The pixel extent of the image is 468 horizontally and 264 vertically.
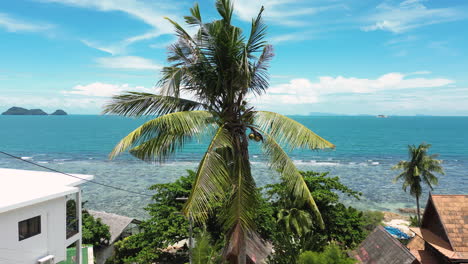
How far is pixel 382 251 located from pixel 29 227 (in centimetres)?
1251

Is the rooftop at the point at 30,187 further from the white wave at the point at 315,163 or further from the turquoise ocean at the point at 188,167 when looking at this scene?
the white wave at the point at 315,163

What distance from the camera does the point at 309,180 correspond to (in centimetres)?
2039

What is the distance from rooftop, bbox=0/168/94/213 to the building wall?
1.35 ft

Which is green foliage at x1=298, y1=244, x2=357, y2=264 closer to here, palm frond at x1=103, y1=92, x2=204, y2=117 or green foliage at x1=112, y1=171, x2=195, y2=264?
palm frond at x1=103, y1=92, x2=204, y2=117

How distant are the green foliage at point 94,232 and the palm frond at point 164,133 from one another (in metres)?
15.5

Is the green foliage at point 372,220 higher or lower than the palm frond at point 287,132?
lower

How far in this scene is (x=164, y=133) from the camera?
7.80 m

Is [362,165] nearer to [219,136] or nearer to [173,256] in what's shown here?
[173,256]

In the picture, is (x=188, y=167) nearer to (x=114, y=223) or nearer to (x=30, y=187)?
(x=114, y=223)

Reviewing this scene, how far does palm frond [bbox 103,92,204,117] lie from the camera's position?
26.2 ft

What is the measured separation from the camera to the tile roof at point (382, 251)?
11195 mm

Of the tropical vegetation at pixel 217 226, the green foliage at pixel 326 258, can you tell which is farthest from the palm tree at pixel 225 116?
the tropical vegetation at pixel 217 226

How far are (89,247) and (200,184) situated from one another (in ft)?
51.1

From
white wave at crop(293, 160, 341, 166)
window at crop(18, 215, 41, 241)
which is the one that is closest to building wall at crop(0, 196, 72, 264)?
window at crop(18, 215, 41, 241)
